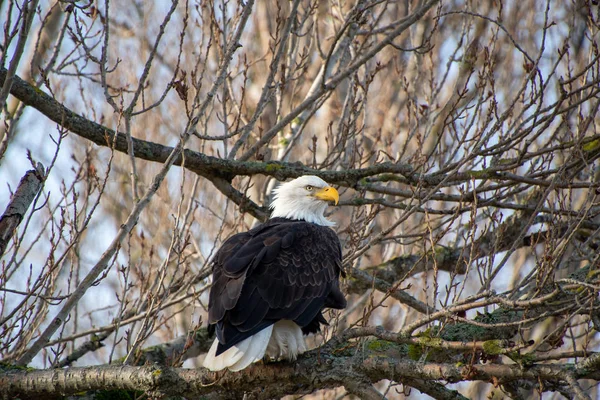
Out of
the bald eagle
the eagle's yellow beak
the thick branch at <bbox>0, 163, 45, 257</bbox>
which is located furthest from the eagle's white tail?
the eagle's yellow beak

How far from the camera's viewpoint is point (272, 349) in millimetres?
4930

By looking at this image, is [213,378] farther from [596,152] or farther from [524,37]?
[524,37]

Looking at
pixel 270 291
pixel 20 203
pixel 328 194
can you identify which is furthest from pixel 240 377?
pixel 328 194

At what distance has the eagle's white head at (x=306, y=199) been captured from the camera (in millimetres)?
6434

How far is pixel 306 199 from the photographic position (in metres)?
6.53

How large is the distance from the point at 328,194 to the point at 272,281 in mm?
1617

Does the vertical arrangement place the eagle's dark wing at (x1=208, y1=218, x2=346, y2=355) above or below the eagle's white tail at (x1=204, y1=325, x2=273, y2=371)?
above

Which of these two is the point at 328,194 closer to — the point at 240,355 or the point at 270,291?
the point at 270,291

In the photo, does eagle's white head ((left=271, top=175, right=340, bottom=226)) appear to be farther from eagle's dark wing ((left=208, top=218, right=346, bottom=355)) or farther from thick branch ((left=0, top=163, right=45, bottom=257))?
thick branch ((left=0, top=163, right=45, bottom=257))

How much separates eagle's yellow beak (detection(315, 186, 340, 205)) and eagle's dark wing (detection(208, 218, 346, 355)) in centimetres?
79

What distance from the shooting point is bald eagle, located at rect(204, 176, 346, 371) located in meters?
4.59

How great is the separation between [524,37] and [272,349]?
8.97 m

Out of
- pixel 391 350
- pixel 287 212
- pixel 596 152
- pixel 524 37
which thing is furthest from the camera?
pixel 524 37

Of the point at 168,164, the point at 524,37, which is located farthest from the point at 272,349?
the point at 524,37
